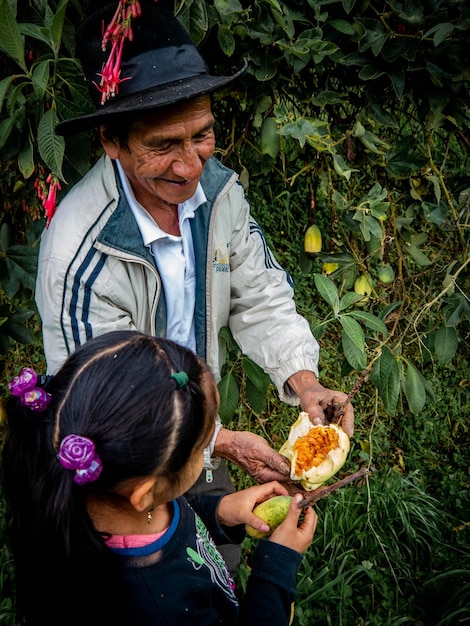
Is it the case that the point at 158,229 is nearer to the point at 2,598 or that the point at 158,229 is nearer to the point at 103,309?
the point at 103,309

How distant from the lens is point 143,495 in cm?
119

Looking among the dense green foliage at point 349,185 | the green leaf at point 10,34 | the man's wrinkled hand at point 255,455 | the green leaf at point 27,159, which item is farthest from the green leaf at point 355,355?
the green leaf at point 10,34

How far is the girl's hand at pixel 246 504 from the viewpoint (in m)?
1.60

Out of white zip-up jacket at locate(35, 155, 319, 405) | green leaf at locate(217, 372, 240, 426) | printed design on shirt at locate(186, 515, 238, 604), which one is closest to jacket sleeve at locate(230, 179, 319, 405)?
white zip-up jacket at locate(35, 155, 319, 405)

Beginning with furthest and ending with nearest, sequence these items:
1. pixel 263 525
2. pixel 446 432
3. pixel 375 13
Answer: pixel 446 432 < pixel 375 13 < pixel 263 525

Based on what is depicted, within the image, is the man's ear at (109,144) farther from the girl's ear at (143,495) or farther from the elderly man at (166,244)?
the girl's ear at (143,495)

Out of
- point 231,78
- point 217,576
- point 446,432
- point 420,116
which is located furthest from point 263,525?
point 446,432

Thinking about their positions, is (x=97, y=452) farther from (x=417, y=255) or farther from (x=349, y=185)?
(x=349, y=185)

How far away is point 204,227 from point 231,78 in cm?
43

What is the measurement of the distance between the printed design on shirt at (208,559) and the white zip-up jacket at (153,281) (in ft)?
1.79

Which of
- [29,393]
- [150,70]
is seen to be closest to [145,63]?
[150,70]

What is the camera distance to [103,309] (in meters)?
1.69

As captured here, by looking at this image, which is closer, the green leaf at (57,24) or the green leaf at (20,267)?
the green leaf at (57,24)

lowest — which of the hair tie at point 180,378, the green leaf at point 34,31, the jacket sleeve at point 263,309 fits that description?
the jacket sleeve at point 263,309
